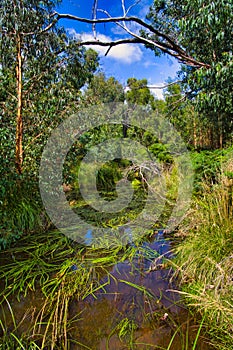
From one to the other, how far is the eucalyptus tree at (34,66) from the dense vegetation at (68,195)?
1 centimetres

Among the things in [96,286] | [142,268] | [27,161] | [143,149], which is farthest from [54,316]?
[143,149]

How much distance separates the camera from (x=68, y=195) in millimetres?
4484

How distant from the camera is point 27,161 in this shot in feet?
10.5

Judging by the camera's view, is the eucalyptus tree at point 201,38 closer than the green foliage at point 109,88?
Yes

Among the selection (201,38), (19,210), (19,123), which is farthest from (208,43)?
(19,210)

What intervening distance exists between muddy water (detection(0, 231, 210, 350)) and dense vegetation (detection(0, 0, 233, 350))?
46mm

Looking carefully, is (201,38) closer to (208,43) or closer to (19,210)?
(208,43)

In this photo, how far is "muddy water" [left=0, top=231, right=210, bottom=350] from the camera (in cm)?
137

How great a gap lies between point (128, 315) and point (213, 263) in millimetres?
694

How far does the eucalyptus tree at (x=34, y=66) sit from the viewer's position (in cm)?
308

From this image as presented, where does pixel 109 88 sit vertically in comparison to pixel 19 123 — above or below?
above

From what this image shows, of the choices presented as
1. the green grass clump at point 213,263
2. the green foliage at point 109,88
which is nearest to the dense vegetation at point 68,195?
the green grass clump at point 213,263

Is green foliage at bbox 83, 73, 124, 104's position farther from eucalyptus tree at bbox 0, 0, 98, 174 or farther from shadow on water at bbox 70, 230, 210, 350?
shadow on water at bbox 70, 230, 210, 350

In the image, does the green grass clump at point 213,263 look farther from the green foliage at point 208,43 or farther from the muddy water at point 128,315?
the green foliage at point 208,43
